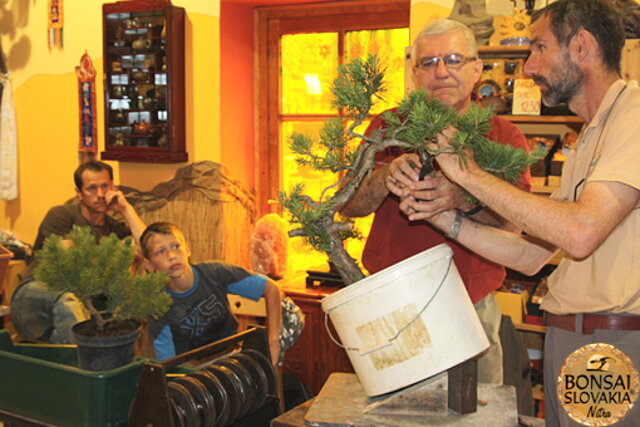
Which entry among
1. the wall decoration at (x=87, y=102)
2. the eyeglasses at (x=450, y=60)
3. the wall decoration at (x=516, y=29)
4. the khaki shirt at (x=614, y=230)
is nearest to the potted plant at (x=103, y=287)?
the eyeglasses at (x=450, y=60)

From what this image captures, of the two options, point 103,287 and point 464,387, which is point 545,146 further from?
point 103,287

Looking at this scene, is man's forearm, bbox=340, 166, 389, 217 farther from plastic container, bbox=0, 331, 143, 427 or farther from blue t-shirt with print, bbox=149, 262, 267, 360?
blue t-shirt with print, bbox=149, 262, 267, 360

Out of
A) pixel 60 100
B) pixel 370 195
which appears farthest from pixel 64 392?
pixel 60 100

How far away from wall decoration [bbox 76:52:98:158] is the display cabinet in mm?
228

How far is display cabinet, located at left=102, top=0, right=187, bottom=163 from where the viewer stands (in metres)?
3.90

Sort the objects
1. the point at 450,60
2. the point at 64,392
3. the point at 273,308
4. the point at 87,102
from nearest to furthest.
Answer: the point at 64,392
the point at 450,60
the point at 273,308
the point at 87,102

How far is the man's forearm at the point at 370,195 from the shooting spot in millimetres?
1902

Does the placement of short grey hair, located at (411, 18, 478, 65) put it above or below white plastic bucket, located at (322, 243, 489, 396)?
above

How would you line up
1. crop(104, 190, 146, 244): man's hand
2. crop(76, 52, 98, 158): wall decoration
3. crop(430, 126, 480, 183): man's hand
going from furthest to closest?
crop(76, 52, 98, 158): wall decoration
crop(104, 190, 146, 244): man's hand
crop(430, 126, 480, 183): man's hand

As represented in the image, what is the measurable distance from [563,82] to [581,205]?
0.43m

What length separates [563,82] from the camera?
1.75 meters

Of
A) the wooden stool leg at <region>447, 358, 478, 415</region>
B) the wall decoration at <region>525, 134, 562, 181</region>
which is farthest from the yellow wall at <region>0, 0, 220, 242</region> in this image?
the wooden stool leg at <region>447, 358, 478, 415</region>

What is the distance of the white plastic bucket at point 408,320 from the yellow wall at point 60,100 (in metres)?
2.72

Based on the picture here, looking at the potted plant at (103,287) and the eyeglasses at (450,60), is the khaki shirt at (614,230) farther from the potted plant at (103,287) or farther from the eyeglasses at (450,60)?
the potted plant at (103,287)
